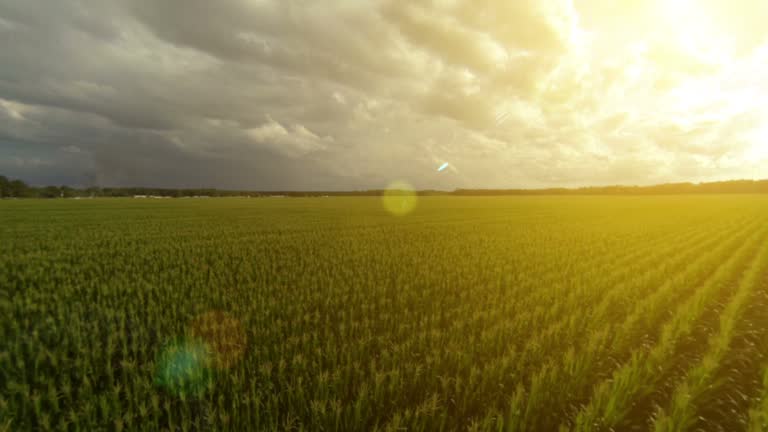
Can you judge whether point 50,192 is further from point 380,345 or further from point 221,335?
point 380,345

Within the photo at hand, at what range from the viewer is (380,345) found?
6.18 meters

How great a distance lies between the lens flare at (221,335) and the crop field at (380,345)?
0.05m

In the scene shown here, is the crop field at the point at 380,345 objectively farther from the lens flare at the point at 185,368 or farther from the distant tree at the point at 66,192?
the distant tree at the point at 66,192

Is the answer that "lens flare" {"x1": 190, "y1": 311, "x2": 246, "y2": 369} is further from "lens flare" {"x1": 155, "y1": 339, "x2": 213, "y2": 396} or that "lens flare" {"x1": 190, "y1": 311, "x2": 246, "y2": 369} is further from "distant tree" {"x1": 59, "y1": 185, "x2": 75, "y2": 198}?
"distant tree" {"x1": 59, "y1": 185, "x2": 75, "y2": 198}

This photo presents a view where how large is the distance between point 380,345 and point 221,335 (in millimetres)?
3151

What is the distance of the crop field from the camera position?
4.32 metres

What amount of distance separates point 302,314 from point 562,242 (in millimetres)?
17768

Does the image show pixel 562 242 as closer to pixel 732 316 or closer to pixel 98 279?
pixel 732 316

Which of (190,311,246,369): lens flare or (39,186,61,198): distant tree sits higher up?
(39,186,61,198): distant tree

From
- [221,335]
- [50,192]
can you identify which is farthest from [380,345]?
[50,192]

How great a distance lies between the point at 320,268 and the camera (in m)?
12.6

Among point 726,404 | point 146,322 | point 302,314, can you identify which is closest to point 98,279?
point 146,322

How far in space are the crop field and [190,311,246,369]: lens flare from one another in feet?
0.16

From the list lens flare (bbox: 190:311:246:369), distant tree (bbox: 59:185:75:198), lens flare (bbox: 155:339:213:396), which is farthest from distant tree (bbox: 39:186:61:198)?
lens flare (bbox: 155:339:213:396)
